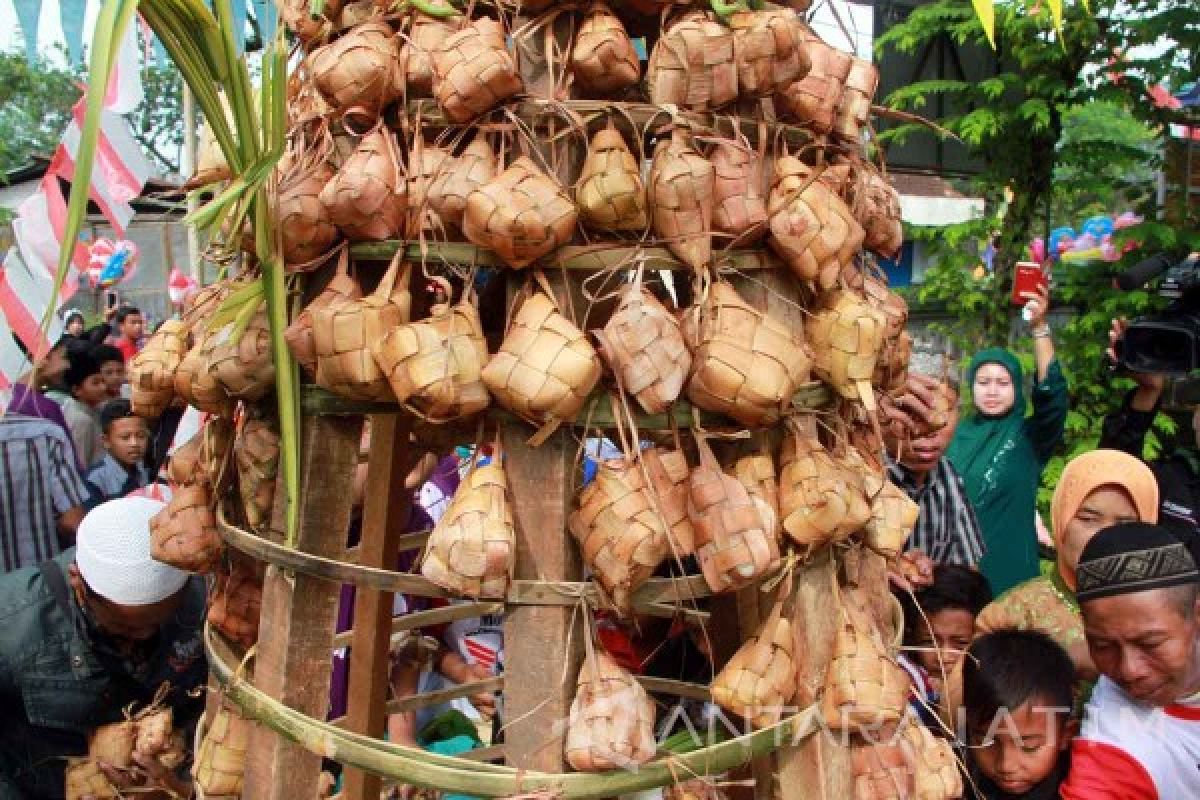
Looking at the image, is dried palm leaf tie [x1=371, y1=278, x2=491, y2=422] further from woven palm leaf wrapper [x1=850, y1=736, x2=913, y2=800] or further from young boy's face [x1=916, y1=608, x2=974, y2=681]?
young boy's face [x1=916, y1=608, x2=974, y2=681]

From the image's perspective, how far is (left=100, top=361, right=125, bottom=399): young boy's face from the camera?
532cm

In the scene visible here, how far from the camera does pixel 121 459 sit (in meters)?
4.46

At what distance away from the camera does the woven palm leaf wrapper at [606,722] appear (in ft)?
4.42

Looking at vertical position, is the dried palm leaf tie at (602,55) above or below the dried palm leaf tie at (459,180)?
above

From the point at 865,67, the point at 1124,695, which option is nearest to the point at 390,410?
A: the point at 865,67

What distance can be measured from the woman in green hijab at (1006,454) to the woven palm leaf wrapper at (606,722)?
8.50ft

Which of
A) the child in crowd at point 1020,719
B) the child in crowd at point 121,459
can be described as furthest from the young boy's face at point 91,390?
the child in crowd at point 1020,719

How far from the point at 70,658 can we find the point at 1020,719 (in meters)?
1.89

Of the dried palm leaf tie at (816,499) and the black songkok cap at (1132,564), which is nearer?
the dried palm leaf tie at (816,499)

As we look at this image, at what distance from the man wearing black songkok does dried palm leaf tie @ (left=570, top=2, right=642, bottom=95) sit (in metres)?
1.14

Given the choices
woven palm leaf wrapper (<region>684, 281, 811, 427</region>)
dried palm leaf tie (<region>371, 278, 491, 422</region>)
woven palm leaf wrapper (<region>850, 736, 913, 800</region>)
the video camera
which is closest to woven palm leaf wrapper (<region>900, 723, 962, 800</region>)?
woven palm leaf wrapper (<region>850, 736, 913, 800</region>)

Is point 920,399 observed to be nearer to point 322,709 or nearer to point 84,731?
point 322,709

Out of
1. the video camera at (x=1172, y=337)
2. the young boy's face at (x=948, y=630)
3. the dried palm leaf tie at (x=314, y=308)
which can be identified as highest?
the dried palm leaf tie at (x=314, y=308)

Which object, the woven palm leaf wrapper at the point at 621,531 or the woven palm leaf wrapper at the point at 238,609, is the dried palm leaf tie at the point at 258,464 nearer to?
the woven palm leaf wrapper at the point at 238,609
